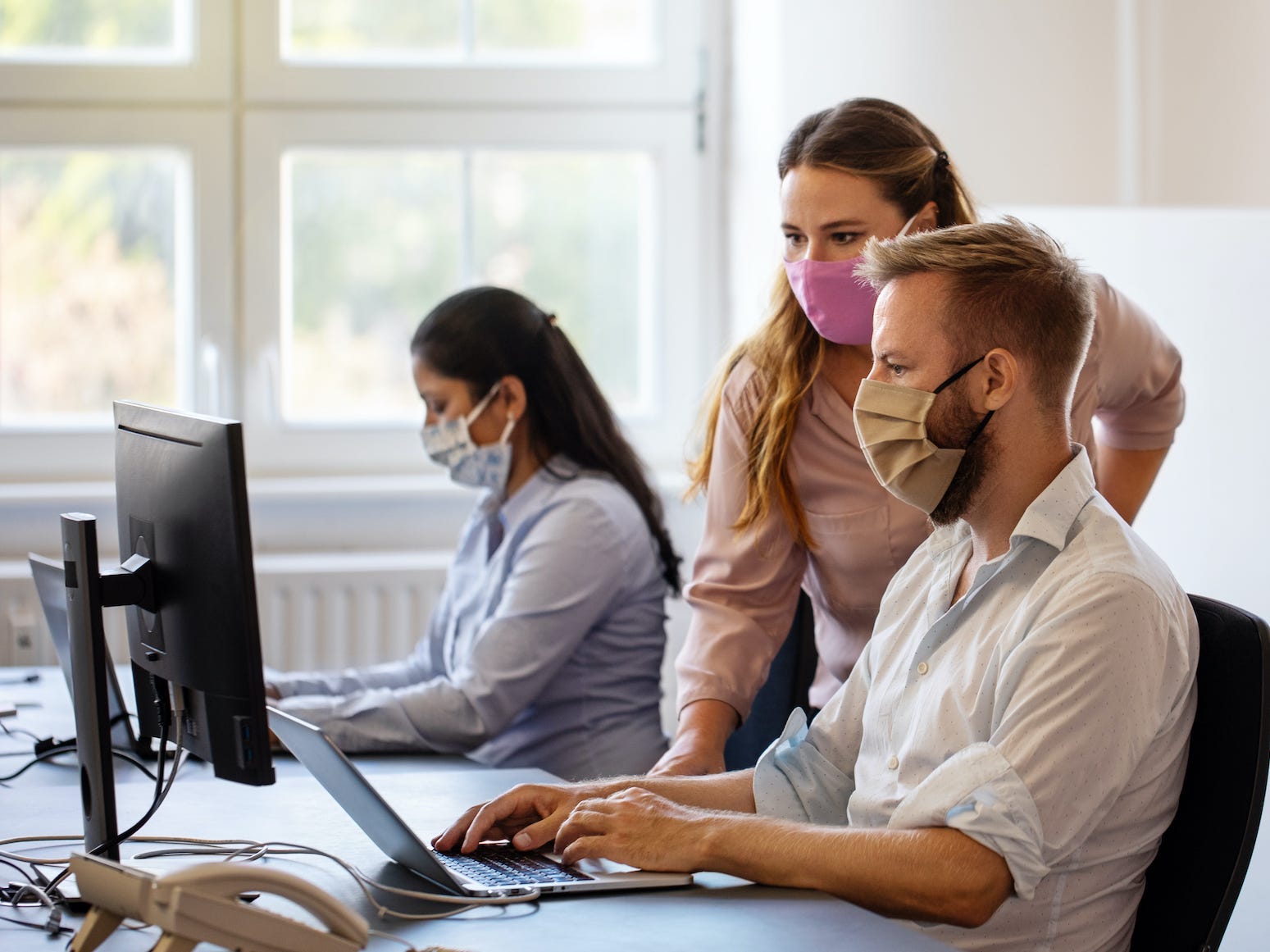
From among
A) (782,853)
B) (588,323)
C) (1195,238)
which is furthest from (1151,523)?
(588,323)

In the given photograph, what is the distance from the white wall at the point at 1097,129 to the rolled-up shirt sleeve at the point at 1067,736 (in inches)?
38.0

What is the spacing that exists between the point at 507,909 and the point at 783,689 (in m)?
0.92

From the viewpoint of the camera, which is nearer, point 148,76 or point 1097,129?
point 1097,129

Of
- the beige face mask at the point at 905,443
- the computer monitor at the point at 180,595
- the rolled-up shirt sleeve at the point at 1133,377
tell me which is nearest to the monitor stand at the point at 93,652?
the computer monitor at the point at 180,595

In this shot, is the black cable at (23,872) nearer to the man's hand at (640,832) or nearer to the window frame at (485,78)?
the man's hand at (640,832)

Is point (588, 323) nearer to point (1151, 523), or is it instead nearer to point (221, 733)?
point (1151, 523)

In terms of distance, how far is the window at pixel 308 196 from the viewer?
324 cm

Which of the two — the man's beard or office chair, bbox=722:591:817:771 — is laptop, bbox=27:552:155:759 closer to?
office chair, bbox=722:591:817:771

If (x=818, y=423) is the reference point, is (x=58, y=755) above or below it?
below

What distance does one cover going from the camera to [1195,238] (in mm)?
2205

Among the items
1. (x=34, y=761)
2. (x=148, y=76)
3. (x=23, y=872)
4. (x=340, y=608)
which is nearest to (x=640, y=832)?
(x=23, y=872)

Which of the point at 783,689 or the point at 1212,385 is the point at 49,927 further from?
the point at 1212,385

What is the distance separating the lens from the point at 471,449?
231 cm

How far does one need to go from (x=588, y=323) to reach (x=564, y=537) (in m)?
1.42
